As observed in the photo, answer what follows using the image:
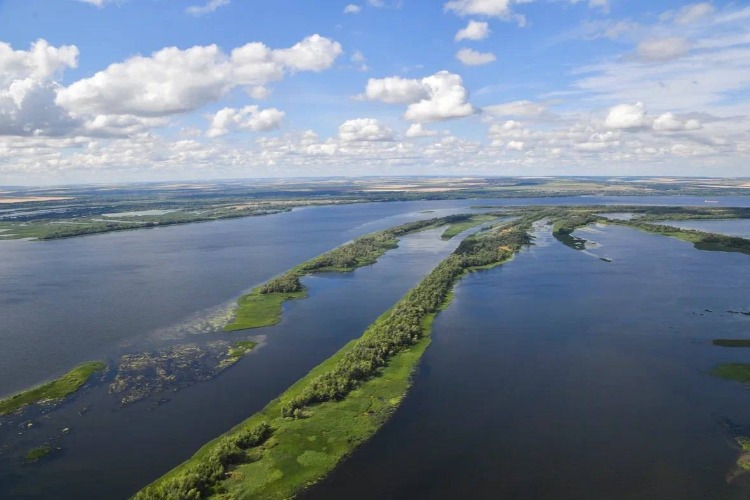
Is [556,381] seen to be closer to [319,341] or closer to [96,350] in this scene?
[319,341]

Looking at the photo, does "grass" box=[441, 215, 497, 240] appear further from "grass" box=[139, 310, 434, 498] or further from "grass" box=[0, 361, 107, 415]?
"grass" box=[0, 361, 107, 415]

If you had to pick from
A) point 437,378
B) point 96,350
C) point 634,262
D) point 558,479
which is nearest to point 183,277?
point 96,350

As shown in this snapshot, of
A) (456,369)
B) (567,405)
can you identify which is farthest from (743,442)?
(456,369)

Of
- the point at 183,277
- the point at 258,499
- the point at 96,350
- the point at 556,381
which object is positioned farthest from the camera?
the point at 183,277

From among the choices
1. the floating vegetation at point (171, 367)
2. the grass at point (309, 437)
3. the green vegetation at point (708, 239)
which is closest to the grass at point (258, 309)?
the floating vegetation at point (171, 367)

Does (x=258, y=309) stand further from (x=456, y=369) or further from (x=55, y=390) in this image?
(x=456, y=369)

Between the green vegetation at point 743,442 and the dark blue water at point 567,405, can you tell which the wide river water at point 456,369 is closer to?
the dark blue water at point 567,405
